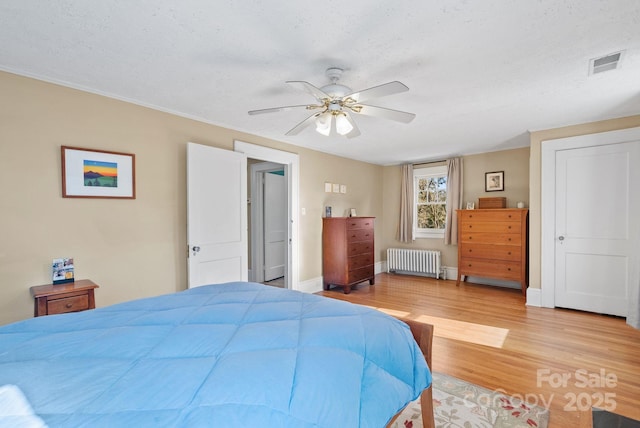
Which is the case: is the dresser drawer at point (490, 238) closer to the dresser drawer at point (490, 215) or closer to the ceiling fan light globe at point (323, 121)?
the dresser drawer at point (490, 215)

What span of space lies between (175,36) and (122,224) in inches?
71.1

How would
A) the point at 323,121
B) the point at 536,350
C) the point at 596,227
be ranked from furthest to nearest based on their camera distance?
the point at 596,227 → the point at 536,350 → the point at 323,121

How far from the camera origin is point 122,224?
284 centimetres

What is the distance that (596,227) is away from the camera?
3.66 m

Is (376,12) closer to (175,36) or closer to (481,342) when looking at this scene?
(175,36)

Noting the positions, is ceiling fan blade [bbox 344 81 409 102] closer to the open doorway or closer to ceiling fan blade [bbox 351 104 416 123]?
ceiling fan blade [bbox 351 104 416 123]

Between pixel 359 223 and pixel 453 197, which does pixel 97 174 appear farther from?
pixel 453 197

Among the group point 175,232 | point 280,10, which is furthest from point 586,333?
point 175,232

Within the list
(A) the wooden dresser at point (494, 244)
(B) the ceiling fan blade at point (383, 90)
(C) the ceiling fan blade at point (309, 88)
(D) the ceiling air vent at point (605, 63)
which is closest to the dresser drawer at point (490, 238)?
(A) the wooden dresser at point (494, 244)

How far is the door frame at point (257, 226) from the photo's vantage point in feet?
18.3

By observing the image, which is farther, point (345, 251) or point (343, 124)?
point (345, 251)

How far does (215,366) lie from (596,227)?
4.54 metres

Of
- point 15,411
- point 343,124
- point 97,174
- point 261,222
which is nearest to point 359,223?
point 261,222

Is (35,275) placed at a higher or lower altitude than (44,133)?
lower
